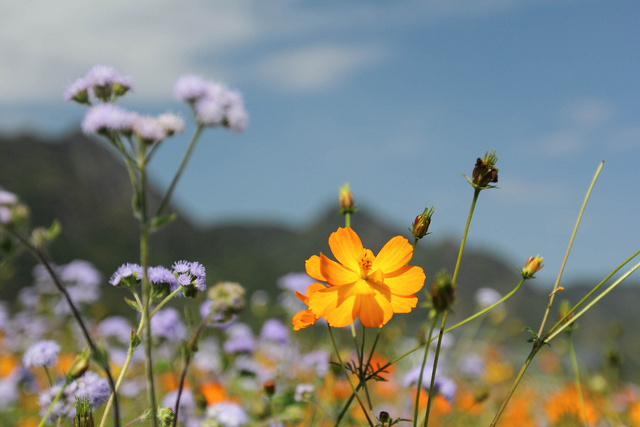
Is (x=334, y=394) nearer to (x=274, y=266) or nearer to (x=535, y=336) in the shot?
(x=535, y=336)

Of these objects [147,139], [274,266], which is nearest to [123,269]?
[147,139]

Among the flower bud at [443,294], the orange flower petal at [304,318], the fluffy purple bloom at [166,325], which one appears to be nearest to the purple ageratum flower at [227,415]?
the fluffy purple bloom at [166,325]

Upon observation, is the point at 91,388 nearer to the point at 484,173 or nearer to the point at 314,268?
the point at 314,268

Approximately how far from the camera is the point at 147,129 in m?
1.08

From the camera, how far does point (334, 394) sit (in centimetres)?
314

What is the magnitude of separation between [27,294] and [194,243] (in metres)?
45.7

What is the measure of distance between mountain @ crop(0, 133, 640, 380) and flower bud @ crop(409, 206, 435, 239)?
2453 centimetres

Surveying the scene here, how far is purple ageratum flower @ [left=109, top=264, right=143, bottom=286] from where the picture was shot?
4.15 ft

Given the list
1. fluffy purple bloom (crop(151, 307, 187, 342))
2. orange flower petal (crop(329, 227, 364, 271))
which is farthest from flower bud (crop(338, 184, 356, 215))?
fluffy purple bloom (crop(151, 307, 187, 342))

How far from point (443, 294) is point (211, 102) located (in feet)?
2.12

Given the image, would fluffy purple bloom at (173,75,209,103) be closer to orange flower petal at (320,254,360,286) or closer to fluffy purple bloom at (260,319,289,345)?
orange flower petal at (320,254,360,286)

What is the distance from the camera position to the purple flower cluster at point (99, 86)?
123 centimetres

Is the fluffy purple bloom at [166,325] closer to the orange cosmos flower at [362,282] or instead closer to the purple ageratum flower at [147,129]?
the orange cosmos flower at [362,282]

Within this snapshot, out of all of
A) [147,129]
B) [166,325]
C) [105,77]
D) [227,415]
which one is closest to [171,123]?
[147,129]
